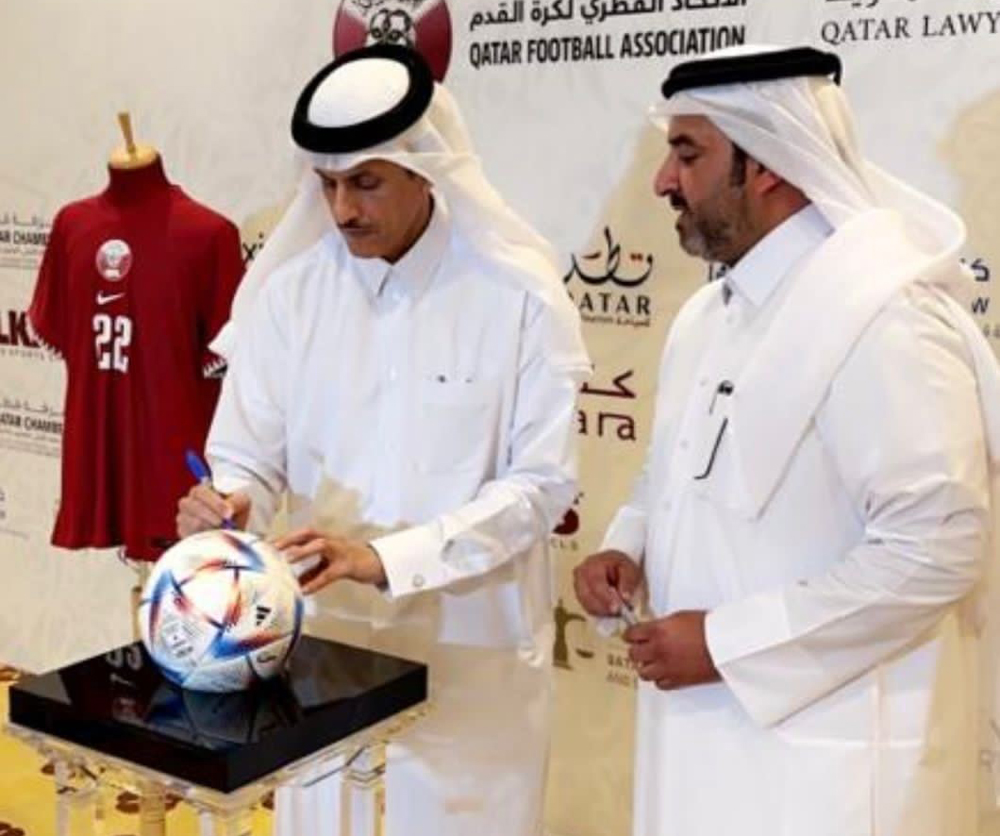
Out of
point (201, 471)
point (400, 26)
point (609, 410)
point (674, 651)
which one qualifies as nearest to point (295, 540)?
point (201, 471)

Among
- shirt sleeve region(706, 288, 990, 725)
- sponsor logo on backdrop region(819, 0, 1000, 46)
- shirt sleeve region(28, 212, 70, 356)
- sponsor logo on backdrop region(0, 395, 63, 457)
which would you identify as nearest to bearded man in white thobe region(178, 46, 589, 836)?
shirt sleeve region(706, 288, 990, 725)

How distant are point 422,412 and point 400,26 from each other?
1.50 m

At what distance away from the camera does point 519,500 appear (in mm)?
2234

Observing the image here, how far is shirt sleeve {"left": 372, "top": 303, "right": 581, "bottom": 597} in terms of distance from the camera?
214cm

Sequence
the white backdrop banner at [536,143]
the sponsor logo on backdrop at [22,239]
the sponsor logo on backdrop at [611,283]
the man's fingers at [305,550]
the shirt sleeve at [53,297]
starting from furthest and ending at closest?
the sponsor logo on backdrop at [22,239], the shirt sleeve at [53,297], the sponsor logo on backdrop at [611,283], the white backdrop banner at [536,143], the man's fingers at [305,550]

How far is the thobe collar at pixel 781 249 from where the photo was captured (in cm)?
186

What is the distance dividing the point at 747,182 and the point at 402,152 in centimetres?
64

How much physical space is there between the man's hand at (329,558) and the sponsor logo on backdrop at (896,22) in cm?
150

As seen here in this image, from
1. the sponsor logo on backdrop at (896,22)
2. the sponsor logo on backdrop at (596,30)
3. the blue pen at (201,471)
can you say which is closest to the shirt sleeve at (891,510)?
the blue pen at (201,471)

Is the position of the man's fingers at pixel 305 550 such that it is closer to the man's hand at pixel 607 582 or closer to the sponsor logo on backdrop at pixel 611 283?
the man's hand at pixel 607 582

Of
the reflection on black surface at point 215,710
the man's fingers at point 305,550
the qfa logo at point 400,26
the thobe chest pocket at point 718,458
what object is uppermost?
the qfa logo at point 400,26

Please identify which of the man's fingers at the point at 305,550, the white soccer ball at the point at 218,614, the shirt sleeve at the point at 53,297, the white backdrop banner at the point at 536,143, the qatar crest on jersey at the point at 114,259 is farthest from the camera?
the shirt sleeve at the point at 53,297

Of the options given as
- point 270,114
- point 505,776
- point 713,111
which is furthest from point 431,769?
point 270,114

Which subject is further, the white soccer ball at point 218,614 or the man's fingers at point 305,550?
the man's fingers at point 305,550
